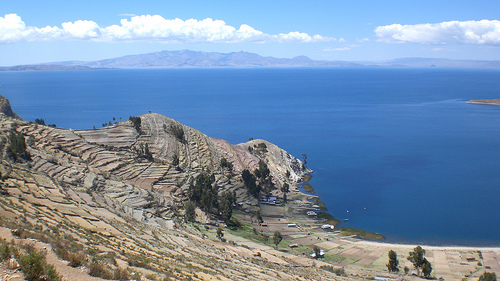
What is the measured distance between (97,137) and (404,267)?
54686 millimetres

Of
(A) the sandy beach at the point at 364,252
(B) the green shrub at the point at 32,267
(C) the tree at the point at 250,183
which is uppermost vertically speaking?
(B) the green shrub at the point at 32,267

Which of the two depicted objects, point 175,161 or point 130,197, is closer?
point 130,197

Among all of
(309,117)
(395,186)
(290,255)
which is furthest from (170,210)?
(309,117)

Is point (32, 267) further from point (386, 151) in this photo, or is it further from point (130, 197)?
point (386, 151)

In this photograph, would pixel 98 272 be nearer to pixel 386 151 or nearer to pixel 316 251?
pixel 316 251

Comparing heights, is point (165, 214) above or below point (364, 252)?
above

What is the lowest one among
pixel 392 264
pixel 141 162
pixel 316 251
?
pixel 316 251

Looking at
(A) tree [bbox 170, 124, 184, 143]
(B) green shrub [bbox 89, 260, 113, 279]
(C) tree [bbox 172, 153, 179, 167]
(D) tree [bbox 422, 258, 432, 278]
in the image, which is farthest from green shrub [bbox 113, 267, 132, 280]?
(A) tree [bbox 170, 124, 184, 143]

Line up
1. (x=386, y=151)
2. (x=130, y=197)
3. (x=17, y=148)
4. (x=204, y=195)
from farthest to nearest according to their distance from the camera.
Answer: (x=386, y=151) < (x=204, y=195) < (x=130, y=197) < (x=17, y=148)

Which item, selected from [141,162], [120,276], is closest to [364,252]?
[141,162]

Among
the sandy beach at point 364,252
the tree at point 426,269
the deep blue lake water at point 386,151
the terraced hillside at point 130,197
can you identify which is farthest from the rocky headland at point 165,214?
the deep blue lake water at point 386,151

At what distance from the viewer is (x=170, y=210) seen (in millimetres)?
54125

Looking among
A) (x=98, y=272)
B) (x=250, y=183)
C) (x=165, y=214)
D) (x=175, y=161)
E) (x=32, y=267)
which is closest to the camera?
(x=32, y=267)

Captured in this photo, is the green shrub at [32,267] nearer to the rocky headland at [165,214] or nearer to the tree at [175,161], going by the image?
the rocky headland at [165,214]
